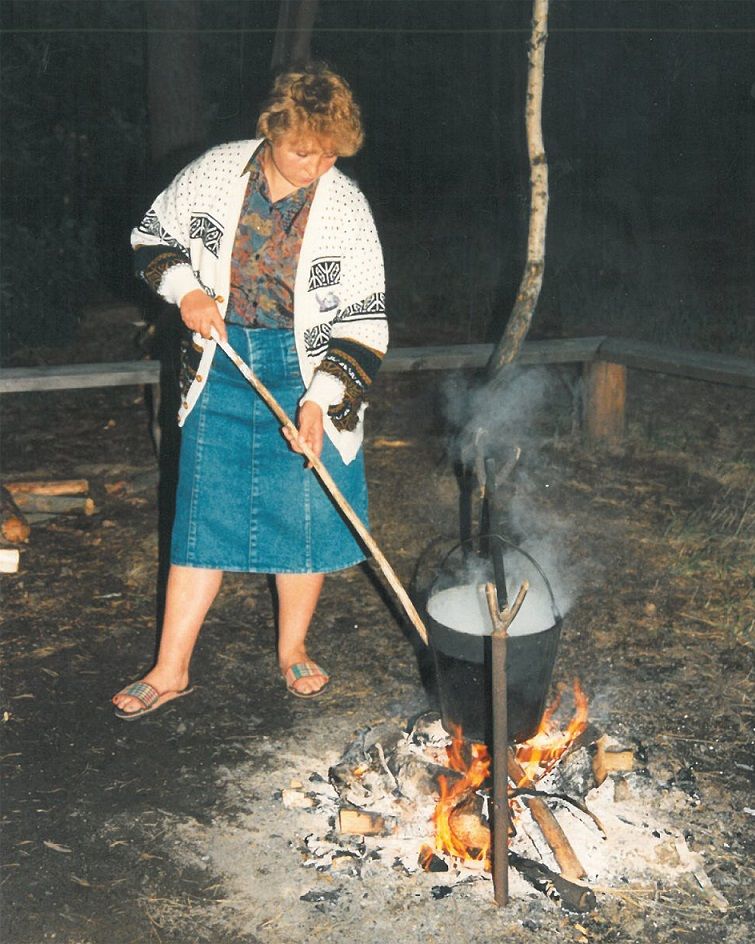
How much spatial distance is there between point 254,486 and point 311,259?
2.75 ft

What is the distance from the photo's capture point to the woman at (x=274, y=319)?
12.1 ft

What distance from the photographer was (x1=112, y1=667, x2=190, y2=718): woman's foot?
4215 millimetres

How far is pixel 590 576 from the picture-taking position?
564 cm

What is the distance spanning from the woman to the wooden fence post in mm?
3860

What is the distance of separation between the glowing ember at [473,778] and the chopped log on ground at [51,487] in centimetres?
356

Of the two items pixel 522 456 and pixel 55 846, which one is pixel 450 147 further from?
pixel 55 846

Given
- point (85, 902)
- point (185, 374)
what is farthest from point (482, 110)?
point (85, 902)

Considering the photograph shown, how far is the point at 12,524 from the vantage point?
598cm

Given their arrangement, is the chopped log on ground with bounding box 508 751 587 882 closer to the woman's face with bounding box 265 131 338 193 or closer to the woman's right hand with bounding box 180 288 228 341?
the woman's right hand with bounding box 180 288 228 341

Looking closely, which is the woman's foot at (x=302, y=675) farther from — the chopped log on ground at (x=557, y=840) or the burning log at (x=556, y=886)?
the burning log at (x=556, y=886)

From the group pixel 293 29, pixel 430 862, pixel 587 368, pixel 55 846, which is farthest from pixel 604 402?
pixel 55 846

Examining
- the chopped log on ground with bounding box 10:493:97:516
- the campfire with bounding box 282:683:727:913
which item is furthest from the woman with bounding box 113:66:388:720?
the chopped log on ground with bounding box 10:493:97:516

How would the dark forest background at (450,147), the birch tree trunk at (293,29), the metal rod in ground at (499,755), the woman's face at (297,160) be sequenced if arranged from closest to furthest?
1. the metal rod in ground at (499,755)
2. the woman's face at (297,160)
3. the birch tree trunk at (293,29)
4. the dark forest background at (450,147)

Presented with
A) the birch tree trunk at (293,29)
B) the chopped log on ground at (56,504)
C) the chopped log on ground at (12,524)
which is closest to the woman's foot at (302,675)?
the chopped log on ground at (12,524)
